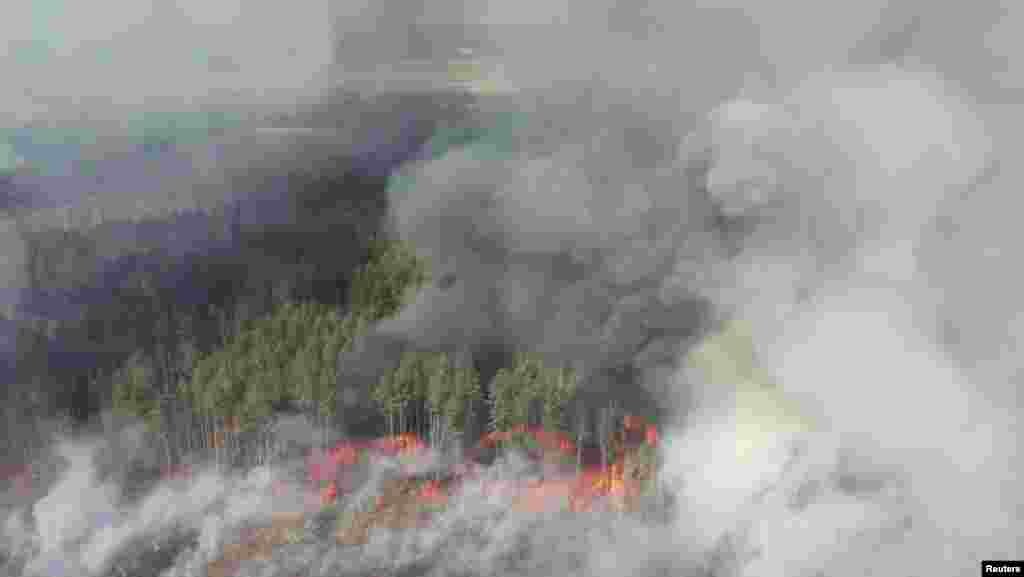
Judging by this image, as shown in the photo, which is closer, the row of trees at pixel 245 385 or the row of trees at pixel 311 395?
the row of trees at pixel 311 395

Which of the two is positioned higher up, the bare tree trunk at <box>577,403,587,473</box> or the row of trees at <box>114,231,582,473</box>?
the row of trees at <box>114,231,582,473</box>

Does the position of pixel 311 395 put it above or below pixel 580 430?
above

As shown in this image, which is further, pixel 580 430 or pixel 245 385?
pixel 245 385

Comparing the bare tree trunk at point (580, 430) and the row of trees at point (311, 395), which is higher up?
the row of trees at point (311, 395)

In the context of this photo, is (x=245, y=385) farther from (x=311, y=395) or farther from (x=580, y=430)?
(x=580, y=430)

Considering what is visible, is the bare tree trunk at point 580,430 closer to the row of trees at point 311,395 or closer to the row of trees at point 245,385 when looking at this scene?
the row of trees at point 311,395

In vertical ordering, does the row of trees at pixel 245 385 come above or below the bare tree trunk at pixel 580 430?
above

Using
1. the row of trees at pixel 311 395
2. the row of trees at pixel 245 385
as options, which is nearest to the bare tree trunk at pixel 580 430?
the row of trees at pixel 311 395

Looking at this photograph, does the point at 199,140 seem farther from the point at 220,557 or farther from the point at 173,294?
the point at 220,557

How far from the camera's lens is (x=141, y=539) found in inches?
1085

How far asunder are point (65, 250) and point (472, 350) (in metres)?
14.9

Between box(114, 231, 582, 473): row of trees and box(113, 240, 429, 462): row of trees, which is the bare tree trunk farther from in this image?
box(113, 240, 429, 462): row of trees

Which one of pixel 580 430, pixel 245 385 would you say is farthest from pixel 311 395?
pixel 580 430

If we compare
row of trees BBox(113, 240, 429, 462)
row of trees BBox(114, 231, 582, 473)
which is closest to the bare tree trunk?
row of trees BBox(114, 231, 582, 473)
